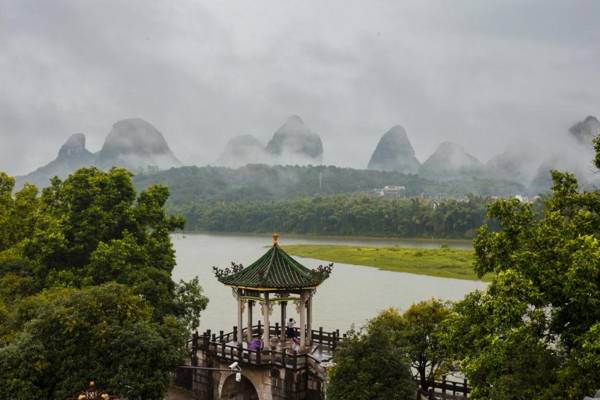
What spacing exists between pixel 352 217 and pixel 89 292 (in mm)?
87098

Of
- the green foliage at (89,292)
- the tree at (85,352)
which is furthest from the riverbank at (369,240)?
the tree at (85,352)

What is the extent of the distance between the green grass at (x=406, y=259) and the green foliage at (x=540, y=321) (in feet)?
120

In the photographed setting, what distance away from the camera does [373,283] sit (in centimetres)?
4412

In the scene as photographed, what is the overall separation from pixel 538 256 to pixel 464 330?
86.6 inches

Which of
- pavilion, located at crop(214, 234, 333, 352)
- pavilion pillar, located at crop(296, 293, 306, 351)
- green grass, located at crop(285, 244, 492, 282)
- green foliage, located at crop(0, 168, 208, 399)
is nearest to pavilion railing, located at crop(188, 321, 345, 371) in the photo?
pavilion pillar, located at crop(296, 293, 306, 351)

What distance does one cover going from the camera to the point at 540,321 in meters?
10.3

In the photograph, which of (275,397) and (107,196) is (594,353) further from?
(107,196)

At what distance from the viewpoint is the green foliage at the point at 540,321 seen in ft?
30.6

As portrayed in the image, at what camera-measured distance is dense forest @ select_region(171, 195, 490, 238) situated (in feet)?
286

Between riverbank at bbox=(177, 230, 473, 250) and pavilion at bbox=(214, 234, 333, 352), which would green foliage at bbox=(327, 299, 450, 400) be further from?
riverbank at bbox=(177, 230, 473, 250)

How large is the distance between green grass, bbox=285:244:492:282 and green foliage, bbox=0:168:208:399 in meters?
32.9

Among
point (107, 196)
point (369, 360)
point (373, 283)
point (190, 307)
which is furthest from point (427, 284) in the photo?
point (369, 360)

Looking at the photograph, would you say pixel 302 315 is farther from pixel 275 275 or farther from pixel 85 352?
pixel 85 352

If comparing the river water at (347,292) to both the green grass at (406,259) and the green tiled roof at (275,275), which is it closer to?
the green grass at (406,259)
